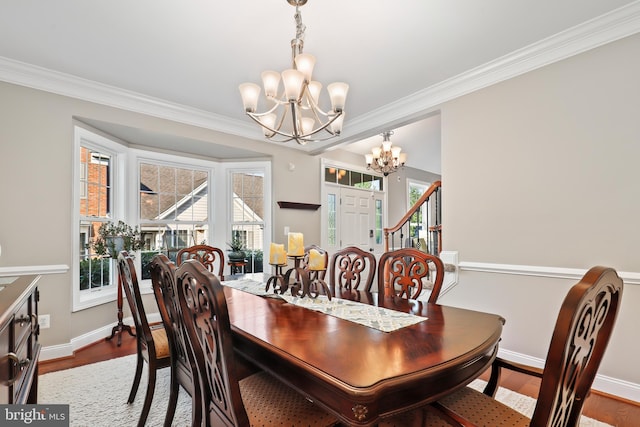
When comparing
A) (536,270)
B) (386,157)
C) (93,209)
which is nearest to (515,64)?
(536,270)

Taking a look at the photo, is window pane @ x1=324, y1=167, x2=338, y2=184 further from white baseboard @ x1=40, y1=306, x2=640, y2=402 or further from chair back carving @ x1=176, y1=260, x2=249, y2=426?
Result: chair back carving @ x1=176, y1=260, x2=249, y2=426

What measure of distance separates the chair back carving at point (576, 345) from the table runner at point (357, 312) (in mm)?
Result: 573

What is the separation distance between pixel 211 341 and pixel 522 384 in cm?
237

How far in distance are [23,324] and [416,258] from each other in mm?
1961

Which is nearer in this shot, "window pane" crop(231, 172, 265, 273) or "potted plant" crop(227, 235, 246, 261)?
"potted plant" crop(227, 235, 246, 261)

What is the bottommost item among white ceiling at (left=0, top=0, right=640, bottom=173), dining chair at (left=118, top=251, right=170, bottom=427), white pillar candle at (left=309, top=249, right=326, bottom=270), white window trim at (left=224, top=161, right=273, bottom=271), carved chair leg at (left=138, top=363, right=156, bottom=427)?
carved chair leg at (left=138, top=363, right=156, bottom=427)

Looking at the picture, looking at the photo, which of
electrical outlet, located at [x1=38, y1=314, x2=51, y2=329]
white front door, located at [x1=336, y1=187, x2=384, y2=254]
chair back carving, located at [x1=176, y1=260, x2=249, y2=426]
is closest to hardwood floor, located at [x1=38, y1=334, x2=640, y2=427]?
electrical outlet, located at [x1=38, y1=314, x2=51, y2=329]

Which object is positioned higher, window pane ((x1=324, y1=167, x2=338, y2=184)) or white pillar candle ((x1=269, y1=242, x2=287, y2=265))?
window pane ((x1=324, y1=167, x2=338, y2=184))

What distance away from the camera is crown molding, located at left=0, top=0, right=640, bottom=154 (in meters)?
2.13

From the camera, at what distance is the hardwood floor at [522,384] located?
1.88m

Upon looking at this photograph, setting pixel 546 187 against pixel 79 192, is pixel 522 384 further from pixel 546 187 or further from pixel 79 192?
pixel 79 192

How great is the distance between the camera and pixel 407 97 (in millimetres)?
3225

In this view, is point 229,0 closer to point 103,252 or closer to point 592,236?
point 103,252

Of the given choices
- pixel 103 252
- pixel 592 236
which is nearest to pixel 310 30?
pixel 592 236
